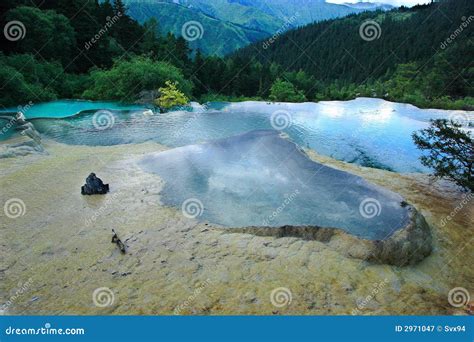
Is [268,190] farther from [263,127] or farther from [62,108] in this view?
[62,108]

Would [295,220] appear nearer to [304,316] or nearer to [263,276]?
[263,276]

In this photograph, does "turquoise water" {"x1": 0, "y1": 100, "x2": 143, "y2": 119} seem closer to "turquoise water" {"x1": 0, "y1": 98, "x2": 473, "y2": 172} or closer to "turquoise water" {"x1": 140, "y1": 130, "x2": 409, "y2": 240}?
"turquoise water" {"x1": 0, "y1": 98, "x2": 473, "y2": 172}

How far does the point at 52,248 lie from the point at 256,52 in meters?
76.8

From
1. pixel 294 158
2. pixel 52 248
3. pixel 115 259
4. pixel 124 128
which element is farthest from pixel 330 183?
pixel 124 128

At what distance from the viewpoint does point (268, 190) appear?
7.58 m

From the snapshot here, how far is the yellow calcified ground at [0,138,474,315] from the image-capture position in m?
4.64

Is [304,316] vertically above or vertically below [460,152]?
below

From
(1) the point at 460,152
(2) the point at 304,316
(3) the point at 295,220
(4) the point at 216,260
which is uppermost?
(1) the point at 460,152

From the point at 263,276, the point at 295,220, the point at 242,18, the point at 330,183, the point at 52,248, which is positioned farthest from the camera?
the point at 242,18

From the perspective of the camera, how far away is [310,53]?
70.9 metres

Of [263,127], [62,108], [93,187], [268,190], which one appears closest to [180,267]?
[268,190]

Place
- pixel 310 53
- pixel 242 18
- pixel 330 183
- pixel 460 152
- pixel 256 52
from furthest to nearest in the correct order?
pixel 242 18
pixel 256 52
pixel 310 53
pixel 460 152
pixel 330 183

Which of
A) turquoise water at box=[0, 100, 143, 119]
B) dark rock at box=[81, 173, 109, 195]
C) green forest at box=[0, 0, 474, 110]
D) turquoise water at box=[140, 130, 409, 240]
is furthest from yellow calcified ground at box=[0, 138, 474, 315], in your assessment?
turquoise water at box=[0, 100, 143, 119]

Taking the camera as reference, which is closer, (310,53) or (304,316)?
(304,316)
